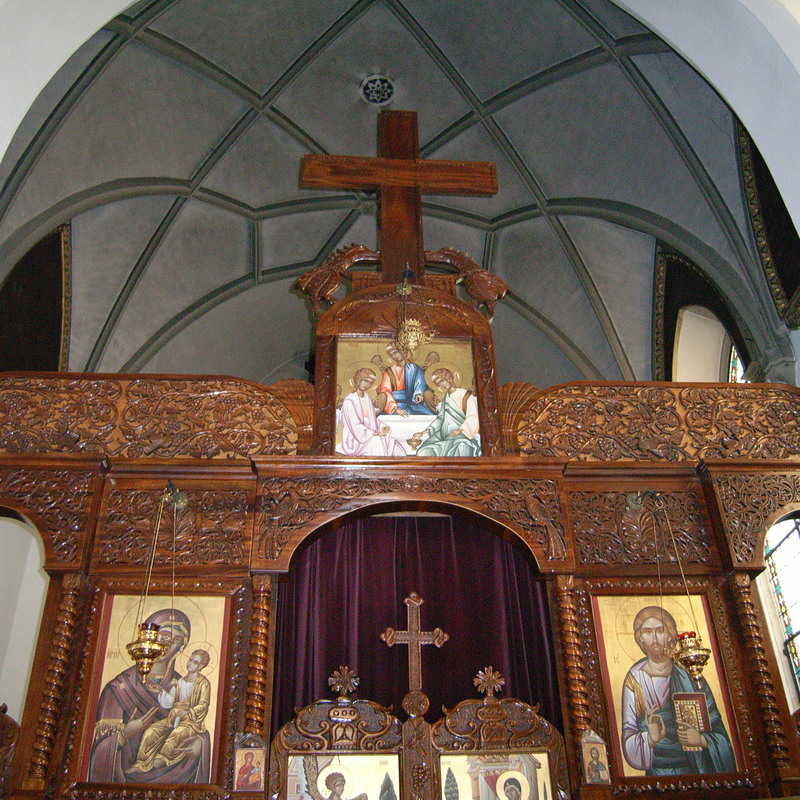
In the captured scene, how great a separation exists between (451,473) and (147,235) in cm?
630

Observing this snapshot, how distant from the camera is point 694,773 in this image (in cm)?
532

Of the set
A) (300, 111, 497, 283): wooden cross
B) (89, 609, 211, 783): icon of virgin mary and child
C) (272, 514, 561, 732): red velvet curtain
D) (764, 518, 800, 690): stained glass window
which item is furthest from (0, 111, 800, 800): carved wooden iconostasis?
(764, 518, 800, 690): stained glass window

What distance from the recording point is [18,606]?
9.11m

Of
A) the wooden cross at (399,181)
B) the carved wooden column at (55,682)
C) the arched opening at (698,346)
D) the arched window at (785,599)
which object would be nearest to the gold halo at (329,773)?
the carved wooden column at (55,682)

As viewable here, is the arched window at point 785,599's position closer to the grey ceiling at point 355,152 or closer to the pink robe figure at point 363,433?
the grey ceiling at point 355,152

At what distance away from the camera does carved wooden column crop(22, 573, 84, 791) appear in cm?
503

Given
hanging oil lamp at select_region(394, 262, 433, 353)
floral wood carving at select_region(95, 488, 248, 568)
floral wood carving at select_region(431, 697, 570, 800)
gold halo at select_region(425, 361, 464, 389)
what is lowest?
floral wood carving at select_region(431, 697, 570, 800)

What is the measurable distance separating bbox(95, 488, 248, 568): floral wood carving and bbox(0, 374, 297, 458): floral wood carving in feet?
1.06

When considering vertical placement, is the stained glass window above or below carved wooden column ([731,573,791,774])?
above

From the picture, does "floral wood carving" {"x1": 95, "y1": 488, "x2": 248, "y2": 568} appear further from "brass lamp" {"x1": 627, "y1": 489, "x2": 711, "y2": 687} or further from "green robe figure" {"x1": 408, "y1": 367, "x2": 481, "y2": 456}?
"brass lamp" {"x1": 627, "y1": 489, "x2": 711, "y2": 687}

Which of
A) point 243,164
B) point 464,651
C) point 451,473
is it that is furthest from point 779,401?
point 243,164

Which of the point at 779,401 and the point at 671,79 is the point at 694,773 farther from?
the point at 671,79

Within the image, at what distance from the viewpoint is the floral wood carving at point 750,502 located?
6.05 m

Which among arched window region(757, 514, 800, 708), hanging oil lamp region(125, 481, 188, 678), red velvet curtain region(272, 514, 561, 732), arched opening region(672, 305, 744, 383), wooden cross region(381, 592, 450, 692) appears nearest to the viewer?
hanging oil lamp region(125, 481, 188, 678)
